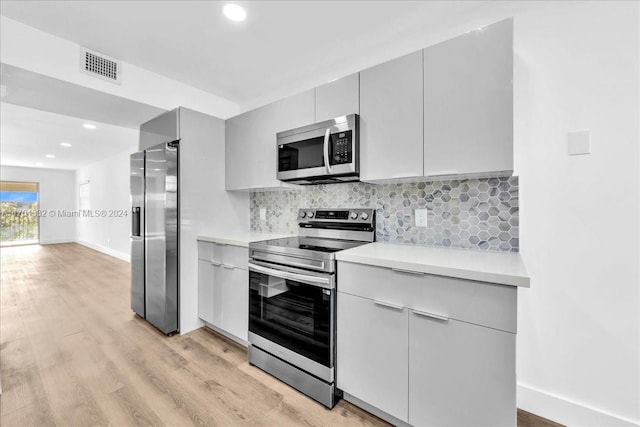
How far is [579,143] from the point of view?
151 cm

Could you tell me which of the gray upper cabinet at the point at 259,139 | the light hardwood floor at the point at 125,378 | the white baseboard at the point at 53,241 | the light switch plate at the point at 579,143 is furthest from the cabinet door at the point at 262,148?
the white baseboard at the point at 53,241

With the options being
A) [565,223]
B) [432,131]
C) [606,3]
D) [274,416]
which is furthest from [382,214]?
[606,3]

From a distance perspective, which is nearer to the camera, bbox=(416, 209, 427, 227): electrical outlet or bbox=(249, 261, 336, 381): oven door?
bbox=(249, 261, 336, 381): oven door

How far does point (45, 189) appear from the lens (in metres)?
8.84

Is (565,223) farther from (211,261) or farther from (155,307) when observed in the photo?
(155,307)

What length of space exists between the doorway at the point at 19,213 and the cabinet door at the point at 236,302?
33.1ft

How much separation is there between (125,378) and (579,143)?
3223 millimetres

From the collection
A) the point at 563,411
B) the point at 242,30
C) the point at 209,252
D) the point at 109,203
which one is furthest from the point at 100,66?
the point at 109,203

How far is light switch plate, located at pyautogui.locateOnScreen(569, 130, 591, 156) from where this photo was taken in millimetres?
1484

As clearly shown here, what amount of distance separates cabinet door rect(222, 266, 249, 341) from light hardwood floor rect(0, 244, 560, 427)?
19 cm

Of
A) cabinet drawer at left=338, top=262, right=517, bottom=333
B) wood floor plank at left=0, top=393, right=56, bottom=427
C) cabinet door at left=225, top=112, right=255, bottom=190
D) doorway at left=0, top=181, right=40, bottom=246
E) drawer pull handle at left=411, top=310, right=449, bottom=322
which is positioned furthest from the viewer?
doorway at left=0, top=181, right=40, bottom=246

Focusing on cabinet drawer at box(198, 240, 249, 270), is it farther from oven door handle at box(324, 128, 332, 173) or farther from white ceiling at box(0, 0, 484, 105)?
white ceiling at box(0, 0, 484, 105)

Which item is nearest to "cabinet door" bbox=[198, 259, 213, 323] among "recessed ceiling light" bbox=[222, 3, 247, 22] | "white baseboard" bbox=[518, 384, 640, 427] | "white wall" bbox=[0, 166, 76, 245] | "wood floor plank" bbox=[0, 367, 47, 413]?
"wood floor plank" bbox=[0, 367, 47, 413]

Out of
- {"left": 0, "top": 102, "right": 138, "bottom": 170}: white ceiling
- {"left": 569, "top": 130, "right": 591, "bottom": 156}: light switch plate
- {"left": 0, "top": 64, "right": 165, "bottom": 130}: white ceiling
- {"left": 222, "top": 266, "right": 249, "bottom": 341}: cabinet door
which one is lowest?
{"left": 222, "top": 266, "right": 249, "bottom": 341}: cabinet door
